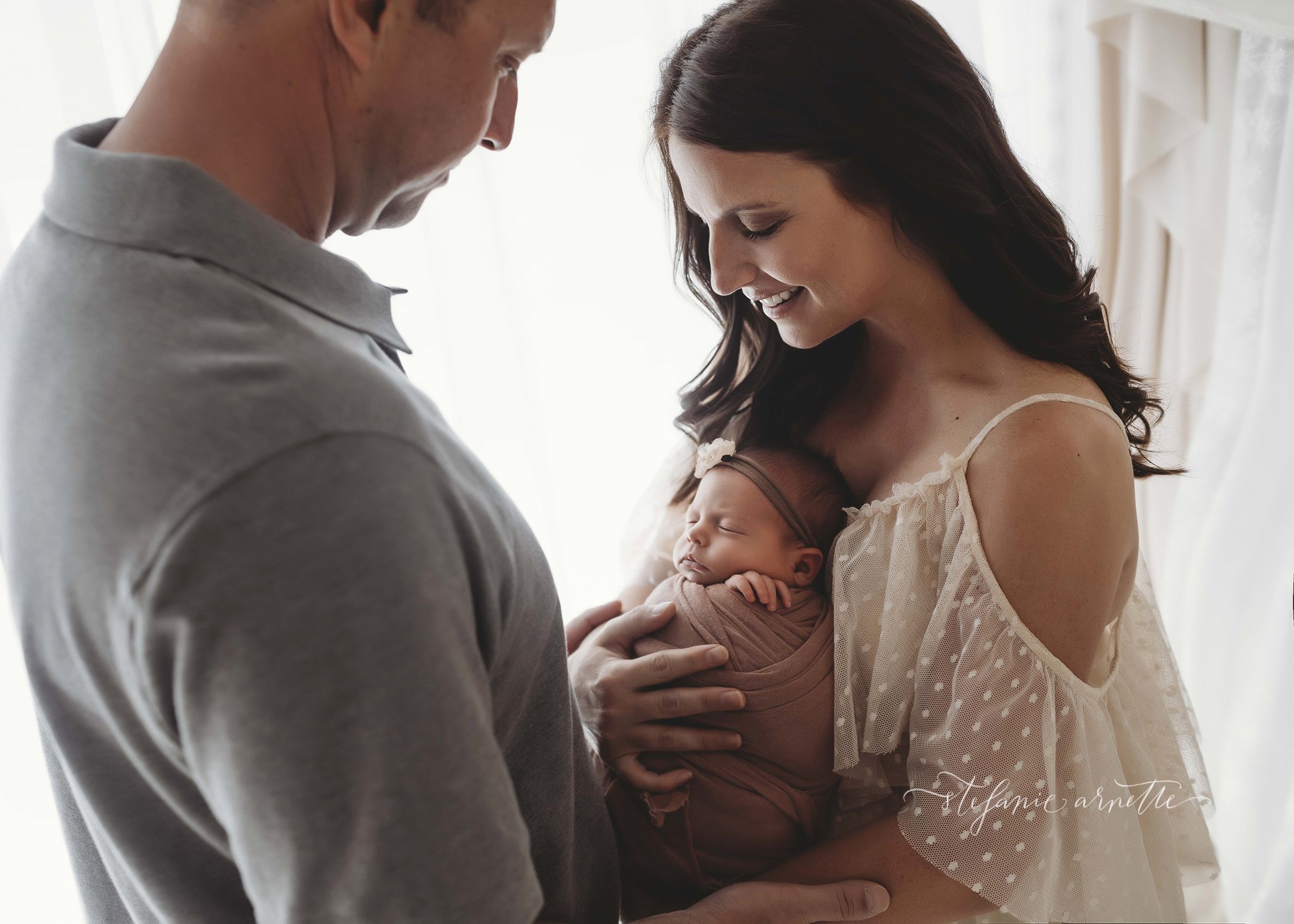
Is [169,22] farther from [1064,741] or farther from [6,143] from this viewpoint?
[1064,741]

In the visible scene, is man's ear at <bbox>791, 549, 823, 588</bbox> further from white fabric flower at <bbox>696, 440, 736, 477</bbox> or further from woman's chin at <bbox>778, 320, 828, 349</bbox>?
woman's chin at <bbox>778, 320, 828, 349</bbox>

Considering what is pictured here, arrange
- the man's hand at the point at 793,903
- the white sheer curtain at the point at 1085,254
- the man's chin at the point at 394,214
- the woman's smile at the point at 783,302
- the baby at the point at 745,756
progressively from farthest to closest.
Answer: the white sheer curtain at the point at 1085,254 < the woman's smile at the point at 783,302 < the baby at the point at 745,756 < the man's hand at the point at 793,903 < the man's chin at the point at 394,214

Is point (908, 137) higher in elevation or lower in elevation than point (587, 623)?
higher

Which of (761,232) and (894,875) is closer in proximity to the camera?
(894,875)

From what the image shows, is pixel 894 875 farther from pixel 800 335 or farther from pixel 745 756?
pixel 800 335

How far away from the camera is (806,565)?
149 centimetres

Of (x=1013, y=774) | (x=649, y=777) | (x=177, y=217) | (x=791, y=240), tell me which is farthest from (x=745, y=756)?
(x=177, y=217)

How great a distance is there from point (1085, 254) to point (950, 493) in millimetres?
1361

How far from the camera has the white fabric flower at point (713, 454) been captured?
1.60 m

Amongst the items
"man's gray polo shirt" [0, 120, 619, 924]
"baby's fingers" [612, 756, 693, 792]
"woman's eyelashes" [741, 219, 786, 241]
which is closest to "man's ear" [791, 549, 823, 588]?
"baby's fingers" [612, 756, 693, 792]

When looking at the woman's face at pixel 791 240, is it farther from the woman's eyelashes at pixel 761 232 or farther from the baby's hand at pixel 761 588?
the baby's hand at pixel 761 588

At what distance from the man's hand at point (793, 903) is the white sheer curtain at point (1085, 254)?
1.04m

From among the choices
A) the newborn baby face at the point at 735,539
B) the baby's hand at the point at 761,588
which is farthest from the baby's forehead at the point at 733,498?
the baby's hand at the point at 761,588

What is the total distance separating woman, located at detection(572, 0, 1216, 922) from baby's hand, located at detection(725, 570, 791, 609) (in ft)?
0.27
